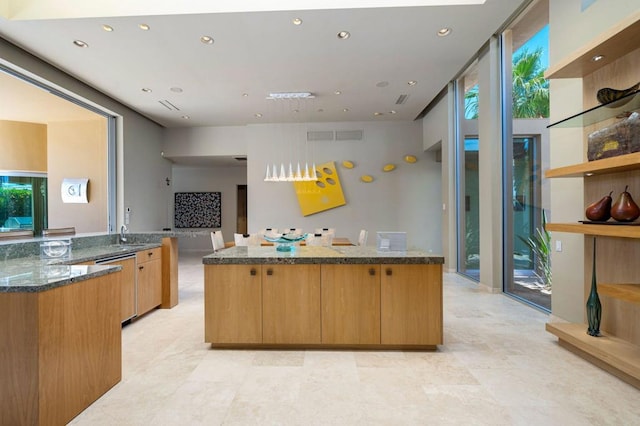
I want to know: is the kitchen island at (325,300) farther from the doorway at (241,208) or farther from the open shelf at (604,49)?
the doorway at (241,208)

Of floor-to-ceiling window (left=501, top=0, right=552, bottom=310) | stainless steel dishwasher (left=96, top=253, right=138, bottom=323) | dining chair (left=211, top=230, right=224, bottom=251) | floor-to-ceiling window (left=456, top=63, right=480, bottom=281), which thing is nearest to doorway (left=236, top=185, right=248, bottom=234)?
dining chair (left=211, top=230, right=224, bottom=251)

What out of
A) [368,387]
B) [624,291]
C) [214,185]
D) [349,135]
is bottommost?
[368,387]

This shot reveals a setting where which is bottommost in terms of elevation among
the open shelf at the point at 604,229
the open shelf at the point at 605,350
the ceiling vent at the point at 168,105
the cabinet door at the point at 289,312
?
the open shelf at the point at 605,350

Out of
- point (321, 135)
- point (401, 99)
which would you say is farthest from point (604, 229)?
point (321, 135)

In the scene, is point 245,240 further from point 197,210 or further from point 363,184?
point 197,210

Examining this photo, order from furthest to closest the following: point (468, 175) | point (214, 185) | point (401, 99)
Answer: point (214, 185) → point (401, 99) → point (468, 175)

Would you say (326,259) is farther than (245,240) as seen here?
No

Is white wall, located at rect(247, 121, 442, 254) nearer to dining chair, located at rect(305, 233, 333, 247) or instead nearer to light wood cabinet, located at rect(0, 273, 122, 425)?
dining chair, located at rect(305, 233, 333, 247)

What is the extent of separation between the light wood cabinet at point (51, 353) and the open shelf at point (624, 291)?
3652 mm

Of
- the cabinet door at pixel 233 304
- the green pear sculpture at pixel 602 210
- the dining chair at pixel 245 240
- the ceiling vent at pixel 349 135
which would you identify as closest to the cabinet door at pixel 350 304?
the cabinet door at pixel 233 304

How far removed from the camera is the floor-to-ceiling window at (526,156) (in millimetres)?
4211

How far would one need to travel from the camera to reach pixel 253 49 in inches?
179

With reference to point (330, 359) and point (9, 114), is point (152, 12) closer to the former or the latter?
point (9, 114)

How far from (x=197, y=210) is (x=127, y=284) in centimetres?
769
